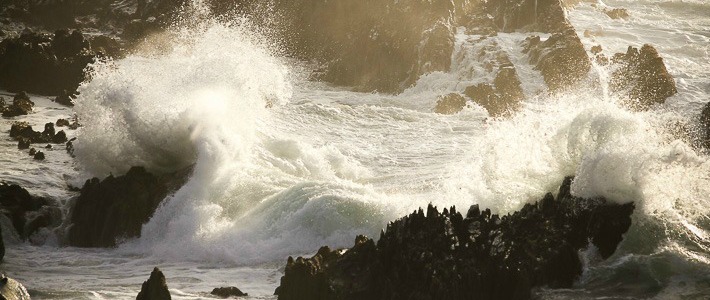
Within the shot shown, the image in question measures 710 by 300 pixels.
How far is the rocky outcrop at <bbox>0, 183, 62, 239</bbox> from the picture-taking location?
25312 mm

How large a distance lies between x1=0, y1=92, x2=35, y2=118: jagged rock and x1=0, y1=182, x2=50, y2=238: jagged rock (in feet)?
37.4

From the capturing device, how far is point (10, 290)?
16672 mm

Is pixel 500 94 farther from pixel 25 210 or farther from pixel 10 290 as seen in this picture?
pixel 10 290

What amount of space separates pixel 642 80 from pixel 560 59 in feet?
12.3

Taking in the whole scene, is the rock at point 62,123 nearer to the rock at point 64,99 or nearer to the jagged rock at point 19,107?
the jagged rock at point 19,107

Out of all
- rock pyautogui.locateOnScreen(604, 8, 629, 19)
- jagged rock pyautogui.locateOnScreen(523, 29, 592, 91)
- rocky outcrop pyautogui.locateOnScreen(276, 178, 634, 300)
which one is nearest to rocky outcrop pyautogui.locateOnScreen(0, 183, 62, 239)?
rocky outcrop pyautogui.locateOnScreen(276, 178, 634, 300)

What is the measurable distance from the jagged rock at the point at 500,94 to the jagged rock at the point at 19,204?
19.4 metres

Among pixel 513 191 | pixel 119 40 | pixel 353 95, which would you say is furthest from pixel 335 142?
pixel 119 40

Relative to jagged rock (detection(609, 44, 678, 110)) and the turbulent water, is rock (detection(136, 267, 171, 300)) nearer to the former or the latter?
the turbulent water

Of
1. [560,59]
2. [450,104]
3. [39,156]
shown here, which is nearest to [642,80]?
[560,59]

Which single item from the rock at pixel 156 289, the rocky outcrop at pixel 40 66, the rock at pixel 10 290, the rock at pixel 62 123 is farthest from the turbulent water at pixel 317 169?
the rocky outcrop at pixel 40 66

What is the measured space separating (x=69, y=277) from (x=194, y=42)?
2768 centimetres

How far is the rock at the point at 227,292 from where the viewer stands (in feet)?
65.8

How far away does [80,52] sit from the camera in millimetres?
45031
